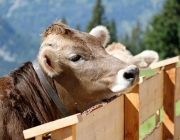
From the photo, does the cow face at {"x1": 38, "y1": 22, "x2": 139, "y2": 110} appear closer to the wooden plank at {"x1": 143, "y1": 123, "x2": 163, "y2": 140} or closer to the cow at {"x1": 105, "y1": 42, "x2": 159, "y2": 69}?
the wooden plank at {"x1": 143, "y1": 123, "x2": 163, "y2": 140}

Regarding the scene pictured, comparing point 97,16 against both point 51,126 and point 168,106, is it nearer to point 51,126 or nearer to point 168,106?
point 168,106

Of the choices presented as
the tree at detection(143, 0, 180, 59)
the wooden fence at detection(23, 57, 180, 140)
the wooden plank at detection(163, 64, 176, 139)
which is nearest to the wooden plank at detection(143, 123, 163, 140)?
the wooden fence at detection(23, 57, 180, 140)

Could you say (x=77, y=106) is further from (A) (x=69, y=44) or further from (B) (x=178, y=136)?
(B) (x=178, y=136)

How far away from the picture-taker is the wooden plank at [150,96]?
5.59 m

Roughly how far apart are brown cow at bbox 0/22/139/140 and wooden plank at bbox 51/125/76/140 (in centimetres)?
72

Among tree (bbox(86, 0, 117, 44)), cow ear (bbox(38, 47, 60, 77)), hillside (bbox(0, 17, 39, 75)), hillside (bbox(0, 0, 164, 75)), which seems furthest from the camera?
tree (bbox(86, 0, 117, 44))

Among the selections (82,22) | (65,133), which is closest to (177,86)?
(65,133)

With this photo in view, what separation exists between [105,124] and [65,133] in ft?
4.08

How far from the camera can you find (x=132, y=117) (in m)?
5.07

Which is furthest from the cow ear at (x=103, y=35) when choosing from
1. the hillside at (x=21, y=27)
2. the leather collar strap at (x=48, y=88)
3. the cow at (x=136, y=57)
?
the cow at (x=136, y=57)

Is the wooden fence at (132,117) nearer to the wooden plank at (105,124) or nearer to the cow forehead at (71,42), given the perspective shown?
the wooden plank at (105,124)

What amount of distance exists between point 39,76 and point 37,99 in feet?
0.67

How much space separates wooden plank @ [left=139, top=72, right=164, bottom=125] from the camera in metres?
5.59

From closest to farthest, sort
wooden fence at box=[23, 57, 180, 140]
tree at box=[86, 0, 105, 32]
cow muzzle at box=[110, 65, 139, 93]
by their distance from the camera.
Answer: wooden fence at box=[23, 57, 180, 140], cow muzzle at box=[110, 65, 139, 93], tree at box=[86, 0, 105, 32]
